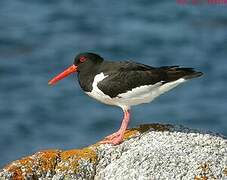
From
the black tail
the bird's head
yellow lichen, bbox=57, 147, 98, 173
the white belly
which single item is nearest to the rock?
yellow lichen, bbox=57, 147, 98, 173

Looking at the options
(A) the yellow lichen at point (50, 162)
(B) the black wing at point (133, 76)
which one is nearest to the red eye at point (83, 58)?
(B) the black wing at point (133, 76)

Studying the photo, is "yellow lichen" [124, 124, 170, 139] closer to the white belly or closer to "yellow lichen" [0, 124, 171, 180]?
the white belly

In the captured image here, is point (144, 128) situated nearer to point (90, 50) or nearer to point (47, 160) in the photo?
point (47, 160)

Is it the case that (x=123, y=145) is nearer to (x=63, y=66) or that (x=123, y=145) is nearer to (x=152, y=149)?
(x=152, y=149)

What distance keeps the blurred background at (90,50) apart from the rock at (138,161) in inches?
734

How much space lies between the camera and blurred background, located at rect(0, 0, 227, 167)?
29.5 meters

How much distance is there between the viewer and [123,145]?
344 inches

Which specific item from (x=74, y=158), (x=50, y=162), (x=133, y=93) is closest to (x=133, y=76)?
(x=133, y=93)

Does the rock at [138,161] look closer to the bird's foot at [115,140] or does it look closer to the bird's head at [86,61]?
the bird's foot at [115,140]

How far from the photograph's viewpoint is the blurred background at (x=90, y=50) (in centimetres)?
2948

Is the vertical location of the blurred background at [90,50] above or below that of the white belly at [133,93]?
below

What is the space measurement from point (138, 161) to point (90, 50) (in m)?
28.3

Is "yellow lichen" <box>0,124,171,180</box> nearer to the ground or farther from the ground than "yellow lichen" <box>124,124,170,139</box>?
farther from the ground

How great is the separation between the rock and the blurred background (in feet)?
61.1
